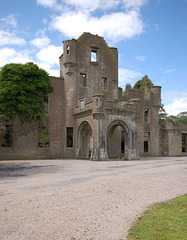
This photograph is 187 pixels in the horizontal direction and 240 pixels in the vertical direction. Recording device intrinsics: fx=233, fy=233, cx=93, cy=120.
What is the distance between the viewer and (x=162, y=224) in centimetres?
465

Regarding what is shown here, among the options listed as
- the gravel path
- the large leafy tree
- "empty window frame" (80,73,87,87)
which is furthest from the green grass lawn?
"empty window frame" (80,73,87,87)

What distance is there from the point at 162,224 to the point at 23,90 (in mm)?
20564

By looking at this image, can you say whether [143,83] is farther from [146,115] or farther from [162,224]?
[162,224]

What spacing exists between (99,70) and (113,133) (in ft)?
25.4

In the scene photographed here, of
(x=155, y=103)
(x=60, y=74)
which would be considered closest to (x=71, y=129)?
(x=60, y=74)

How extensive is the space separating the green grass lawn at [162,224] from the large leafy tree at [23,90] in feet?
61.5

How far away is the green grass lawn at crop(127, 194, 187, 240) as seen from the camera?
4.13 metres

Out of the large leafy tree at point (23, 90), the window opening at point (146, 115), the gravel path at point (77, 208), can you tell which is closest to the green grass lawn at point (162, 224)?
the gravel path at point (77, 208)

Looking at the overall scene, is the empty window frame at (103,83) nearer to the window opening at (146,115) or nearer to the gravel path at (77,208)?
the window opening at (146,115)

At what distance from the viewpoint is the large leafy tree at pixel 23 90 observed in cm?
2195

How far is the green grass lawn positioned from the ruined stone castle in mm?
15367

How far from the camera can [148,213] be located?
532 centimetres

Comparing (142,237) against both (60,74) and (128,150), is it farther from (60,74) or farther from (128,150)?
(60,74)

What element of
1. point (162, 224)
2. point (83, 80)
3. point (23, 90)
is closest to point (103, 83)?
point (83, 80)
